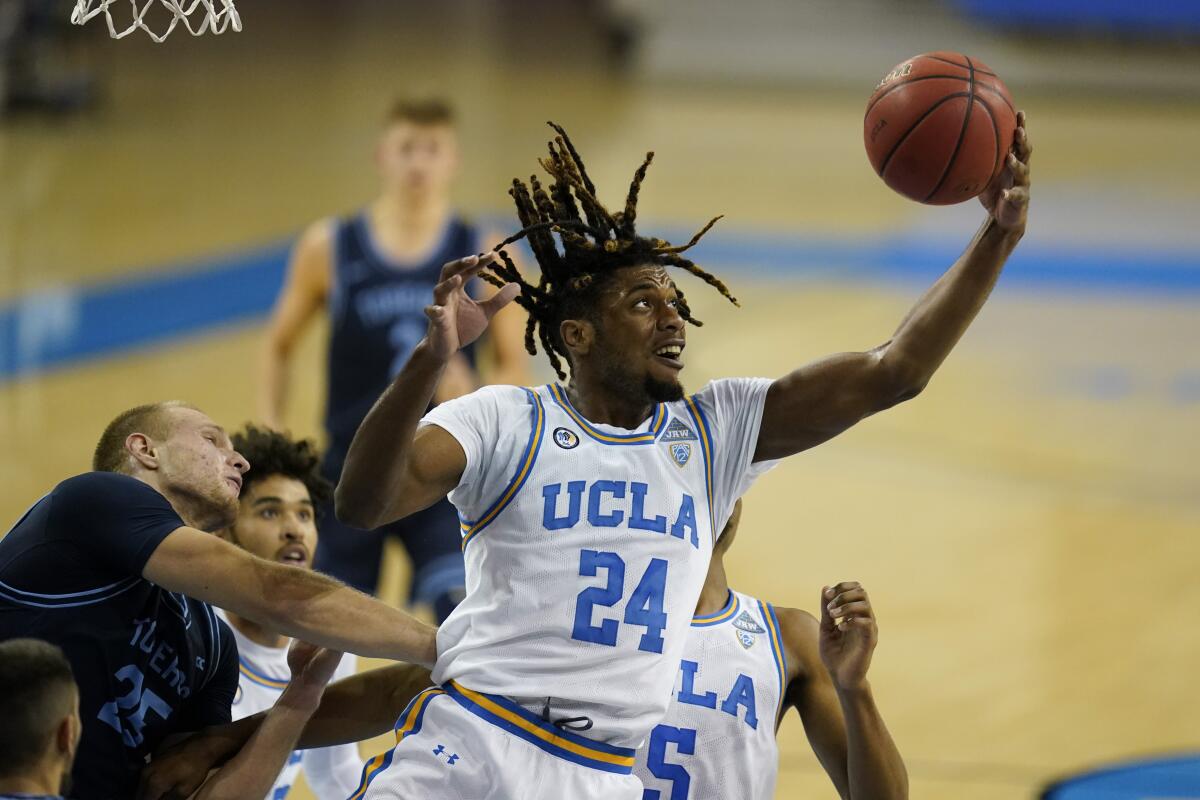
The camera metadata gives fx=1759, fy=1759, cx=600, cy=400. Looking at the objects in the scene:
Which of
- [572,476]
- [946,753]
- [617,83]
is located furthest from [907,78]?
[617,83]

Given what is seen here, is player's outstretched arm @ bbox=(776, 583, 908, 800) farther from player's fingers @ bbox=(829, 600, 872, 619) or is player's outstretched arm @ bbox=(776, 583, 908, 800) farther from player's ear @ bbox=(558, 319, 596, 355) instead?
player's ear @ bbox=(558, 319, 596, 355)

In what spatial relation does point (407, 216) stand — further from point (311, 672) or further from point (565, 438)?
point (311, 672)

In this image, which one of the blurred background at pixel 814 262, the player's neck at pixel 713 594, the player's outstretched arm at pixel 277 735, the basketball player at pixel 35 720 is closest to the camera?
the basketball player at pixel 35 720

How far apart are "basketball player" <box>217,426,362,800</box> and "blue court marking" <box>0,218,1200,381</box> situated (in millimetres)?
6726

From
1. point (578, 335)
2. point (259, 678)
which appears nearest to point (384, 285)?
point (259, 678)

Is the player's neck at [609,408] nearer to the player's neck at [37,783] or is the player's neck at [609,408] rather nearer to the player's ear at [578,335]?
the player's ear at [578,335]

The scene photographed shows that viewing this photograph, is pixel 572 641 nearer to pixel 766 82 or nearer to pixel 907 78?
pixel 907 78

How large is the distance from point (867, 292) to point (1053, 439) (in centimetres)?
348

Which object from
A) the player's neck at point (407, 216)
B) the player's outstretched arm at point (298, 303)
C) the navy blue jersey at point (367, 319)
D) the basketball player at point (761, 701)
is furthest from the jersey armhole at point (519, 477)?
the player's neck at point (407, 216)

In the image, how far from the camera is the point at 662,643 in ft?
13.4

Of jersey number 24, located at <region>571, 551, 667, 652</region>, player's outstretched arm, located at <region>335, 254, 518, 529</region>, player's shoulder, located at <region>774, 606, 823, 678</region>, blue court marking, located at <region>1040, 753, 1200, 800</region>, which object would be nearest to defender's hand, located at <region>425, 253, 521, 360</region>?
player's outstretched arm, located at <region>335, 254, 518, 529</region>

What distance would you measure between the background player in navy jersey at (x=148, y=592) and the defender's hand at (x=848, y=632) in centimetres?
95

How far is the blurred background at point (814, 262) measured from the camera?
8.23 m

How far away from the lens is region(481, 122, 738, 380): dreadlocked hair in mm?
4418
